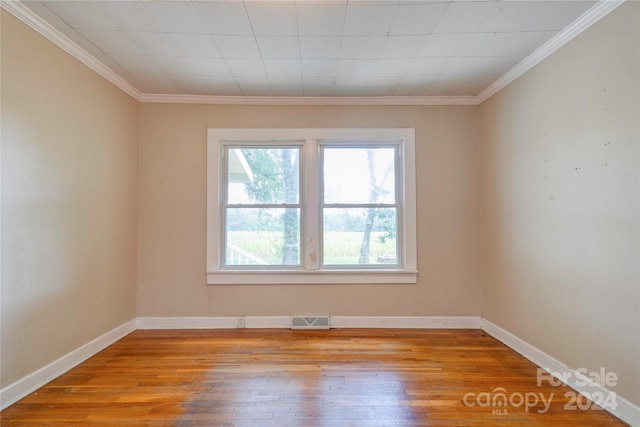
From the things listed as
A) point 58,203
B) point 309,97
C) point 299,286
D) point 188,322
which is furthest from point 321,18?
point 188,322

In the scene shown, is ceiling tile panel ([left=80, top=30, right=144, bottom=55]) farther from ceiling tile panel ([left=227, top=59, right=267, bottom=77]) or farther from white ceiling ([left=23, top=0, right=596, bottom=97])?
ceiling tile panel ([left=227, top=59, right=267, bottom=77])

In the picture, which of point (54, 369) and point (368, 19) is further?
point (54, 369)

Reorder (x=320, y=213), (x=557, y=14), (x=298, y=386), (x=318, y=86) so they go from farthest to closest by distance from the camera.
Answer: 1. (x=320, y=213)
2. (x=318, y=86)
3. (x=298, y=386)
4. (x=557, y=14)

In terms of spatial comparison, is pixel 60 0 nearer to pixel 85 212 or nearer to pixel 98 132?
pixel 98 132

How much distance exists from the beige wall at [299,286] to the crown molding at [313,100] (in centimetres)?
6

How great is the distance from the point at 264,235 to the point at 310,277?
701mm

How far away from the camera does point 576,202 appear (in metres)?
2.16

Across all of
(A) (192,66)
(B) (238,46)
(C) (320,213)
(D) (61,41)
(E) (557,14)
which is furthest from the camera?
(C) (320,213)

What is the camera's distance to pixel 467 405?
194 cm

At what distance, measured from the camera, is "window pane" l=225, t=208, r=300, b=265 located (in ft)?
11.3

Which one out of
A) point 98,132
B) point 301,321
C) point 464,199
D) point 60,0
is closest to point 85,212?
point 98,132

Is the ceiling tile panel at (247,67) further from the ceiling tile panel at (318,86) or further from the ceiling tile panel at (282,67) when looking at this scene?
the ceiling tile panel at (318,86)

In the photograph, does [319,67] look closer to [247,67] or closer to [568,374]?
[247,67]

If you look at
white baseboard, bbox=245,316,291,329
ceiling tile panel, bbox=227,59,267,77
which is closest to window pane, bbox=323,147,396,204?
ceiling tile panel, bbox=227,59,267,77
